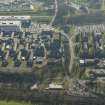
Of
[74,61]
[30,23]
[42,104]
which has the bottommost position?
[42,104]

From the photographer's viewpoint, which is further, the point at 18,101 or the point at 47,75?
the point at 47,75

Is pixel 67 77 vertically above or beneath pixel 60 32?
beneath

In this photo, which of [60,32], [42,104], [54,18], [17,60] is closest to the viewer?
[42,104]

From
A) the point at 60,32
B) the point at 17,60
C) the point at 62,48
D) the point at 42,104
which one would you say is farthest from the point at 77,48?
the point at 42,104

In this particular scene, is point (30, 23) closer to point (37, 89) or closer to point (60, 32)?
point (60, 32)

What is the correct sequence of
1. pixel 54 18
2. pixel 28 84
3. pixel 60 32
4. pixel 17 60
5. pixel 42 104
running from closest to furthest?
pixel 42 104 < pixel 28 84 < pixel 17 60 < pixel 60 32 < pixel 54 18

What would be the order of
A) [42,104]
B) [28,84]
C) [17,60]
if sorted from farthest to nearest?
[17,60] → [28,84] → [42,104]

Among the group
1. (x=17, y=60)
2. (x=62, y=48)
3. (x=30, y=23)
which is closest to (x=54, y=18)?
(x=30, y=23)

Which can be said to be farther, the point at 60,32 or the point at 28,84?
the point at 60,32

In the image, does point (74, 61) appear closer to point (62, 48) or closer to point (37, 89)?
point (62, 48)
